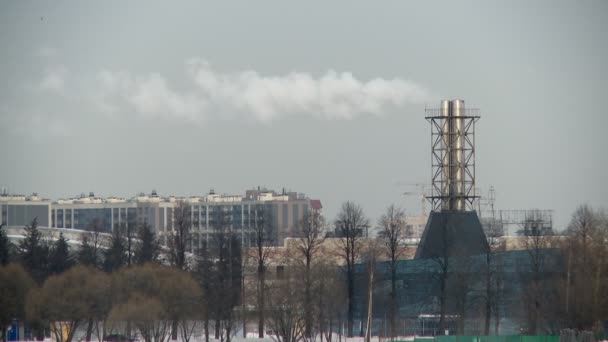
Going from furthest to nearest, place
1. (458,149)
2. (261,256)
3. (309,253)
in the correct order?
(458,149), (261,256), (309,253)

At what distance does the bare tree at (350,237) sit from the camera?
243 feet

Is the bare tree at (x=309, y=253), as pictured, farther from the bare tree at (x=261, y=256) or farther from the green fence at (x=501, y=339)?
the green fence at (x=501, y=339)

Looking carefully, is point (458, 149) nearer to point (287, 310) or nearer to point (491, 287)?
point (491, 287)

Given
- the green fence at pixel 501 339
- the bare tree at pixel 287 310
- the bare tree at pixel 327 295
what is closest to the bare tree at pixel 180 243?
the bare tree at pixel 327 295

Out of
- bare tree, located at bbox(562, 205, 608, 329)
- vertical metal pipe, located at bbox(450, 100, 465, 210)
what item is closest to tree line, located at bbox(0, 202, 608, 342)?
bare tree, located at bbox(562, 205, 608, 329)

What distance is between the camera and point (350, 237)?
256 ft

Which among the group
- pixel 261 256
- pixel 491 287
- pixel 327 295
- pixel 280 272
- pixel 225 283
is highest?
pixel 261 256

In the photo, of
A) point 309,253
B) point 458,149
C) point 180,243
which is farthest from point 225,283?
point 458,149

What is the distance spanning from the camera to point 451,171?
88688mm

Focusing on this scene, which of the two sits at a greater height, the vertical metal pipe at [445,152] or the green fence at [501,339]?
Result: the vertical metal pipe at [445,152]

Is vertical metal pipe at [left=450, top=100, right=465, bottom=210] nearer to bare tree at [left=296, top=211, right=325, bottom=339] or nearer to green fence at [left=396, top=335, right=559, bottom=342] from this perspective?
bare tree at [left=296, top=211, right=325, bottom=339]

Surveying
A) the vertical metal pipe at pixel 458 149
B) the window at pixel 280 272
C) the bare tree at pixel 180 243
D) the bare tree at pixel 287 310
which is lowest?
the bare tree at pixel 287 310

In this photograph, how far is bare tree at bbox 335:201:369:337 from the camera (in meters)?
74.2

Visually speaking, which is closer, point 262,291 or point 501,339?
point 501,339
